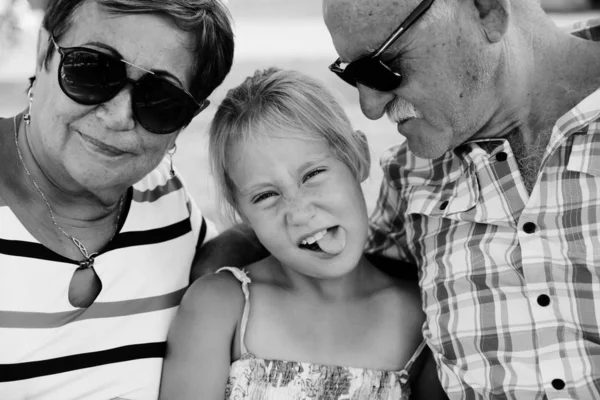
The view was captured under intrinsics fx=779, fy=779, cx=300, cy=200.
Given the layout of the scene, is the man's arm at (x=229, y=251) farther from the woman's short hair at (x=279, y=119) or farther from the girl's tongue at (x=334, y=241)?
the girl's tongue at (x=334, y=241)

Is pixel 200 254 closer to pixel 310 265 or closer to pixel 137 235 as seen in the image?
pixel 137 235

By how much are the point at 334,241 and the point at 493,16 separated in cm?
→ 82

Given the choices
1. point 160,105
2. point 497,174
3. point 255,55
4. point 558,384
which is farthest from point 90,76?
point 255,55

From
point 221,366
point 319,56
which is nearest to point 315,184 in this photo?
point 221,366

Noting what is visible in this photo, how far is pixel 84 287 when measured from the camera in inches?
89.6

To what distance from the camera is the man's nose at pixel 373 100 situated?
93.4 inches

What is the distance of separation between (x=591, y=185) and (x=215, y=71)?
1.17m

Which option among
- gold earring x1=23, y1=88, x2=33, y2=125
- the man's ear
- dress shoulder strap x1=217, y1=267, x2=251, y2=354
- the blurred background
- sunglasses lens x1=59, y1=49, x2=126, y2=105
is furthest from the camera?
the blurred background

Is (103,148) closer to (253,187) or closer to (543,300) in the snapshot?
(253,187)

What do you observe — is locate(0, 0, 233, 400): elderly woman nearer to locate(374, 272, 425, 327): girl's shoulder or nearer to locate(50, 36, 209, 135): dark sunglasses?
locate(50, 36, 209, 135): dark sunglasses

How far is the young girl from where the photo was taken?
241cm

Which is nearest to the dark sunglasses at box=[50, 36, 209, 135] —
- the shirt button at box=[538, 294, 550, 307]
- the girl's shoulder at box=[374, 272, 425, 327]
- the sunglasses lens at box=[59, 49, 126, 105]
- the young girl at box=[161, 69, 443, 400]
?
the sunglasses lens at box=[59, 49, 126, 105]

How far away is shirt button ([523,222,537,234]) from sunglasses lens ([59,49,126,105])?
48.2 inches

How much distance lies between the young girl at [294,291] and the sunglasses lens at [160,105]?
27 cm
